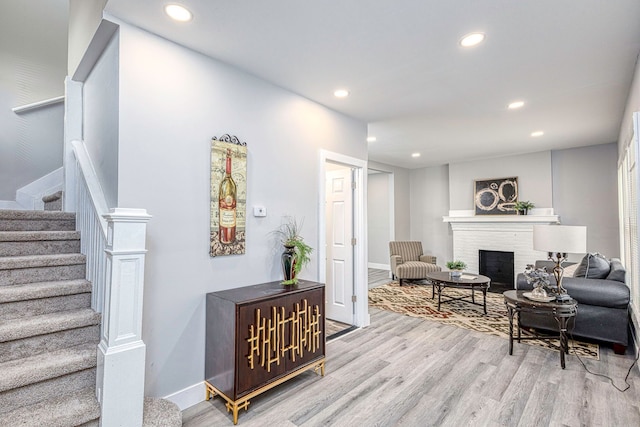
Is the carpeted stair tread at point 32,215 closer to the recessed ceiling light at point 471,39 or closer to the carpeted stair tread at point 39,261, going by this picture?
the carpeted stair tread at point 39,261

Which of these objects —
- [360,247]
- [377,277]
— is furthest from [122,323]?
[377,277]

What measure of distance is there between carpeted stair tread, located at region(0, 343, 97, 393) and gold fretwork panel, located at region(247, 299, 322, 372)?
3.08 feet

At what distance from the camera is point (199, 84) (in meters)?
2.48

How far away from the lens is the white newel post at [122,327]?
1.66 m

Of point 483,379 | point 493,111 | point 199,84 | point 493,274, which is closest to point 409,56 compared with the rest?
point 199,84

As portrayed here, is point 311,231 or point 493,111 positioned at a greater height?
point 493,111

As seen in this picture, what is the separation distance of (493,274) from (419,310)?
289cm

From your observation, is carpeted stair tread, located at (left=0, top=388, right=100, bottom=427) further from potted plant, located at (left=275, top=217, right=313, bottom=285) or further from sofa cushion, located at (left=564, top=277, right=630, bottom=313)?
sofa cushion, located at (left=564, top=277, right=630, bottom=313)

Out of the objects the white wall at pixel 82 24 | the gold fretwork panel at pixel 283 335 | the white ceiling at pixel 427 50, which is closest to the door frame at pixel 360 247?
the white ceiling at pixel 427 50

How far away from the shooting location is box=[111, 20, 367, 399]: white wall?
7.07ft

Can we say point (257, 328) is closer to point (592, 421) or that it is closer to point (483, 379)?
point (483, 379)

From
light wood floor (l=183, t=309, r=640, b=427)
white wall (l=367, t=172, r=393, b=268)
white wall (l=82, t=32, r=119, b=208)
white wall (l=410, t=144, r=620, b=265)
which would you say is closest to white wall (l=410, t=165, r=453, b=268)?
white wall (l=410, t=144, r=620, b=265)

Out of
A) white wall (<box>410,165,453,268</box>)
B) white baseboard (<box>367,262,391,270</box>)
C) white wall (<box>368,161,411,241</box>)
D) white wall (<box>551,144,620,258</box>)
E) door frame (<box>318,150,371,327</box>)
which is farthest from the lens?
white baseboard (<box>367,262,391,270</box>)

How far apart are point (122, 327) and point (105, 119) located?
1524 millimetres
